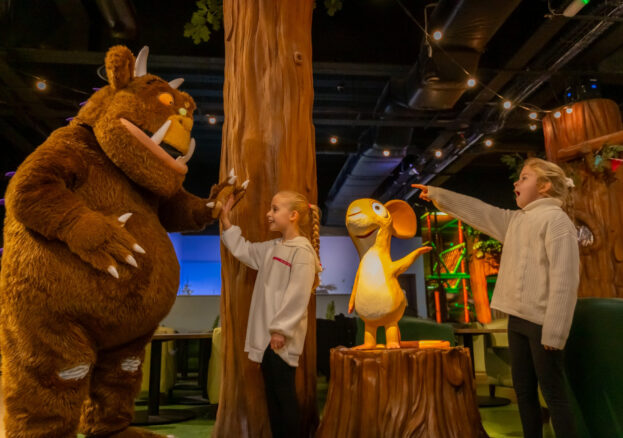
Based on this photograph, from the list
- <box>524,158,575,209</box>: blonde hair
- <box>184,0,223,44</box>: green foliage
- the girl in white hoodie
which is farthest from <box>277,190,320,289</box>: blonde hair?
<box>184,0,223,44</box>: green foliage

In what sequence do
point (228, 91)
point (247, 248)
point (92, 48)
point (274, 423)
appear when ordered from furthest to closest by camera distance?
point (92, 48), point (228, 91), point (247, 248), point (274, 423)

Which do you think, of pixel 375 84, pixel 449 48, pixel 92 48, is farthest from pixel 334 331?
pixel 92 48

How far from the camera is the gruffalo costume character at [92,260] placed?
58.7 inches

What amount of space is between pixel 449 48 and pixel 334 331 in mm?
3809

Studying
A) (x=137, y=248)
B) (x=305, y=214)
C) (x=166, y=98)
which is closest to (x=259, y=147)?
(x=305, y=214)

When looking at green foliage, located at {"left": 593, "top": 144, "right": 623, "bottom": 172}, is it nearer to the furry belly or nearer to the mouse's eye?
the mouse's eye

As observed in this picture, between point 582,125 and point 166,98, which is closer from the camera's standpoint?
point 166,98

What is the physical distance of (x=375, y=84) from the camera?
22.2 feet

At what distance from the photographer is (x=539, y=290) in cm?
196

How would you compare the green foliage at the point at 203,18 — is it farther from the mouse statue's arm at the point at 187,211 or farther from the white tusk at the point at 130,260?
the white tusk at the point at 130,260

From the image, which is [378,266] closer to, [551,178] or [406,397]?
[406,397]

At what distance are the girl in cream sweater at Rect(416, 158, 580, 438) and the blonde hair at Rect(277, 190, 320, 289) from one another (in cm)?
84

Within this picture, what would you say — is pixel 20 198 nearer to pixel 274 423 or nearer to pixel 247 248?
pixel 247 248

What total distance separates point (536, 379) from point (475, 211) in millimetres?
786
